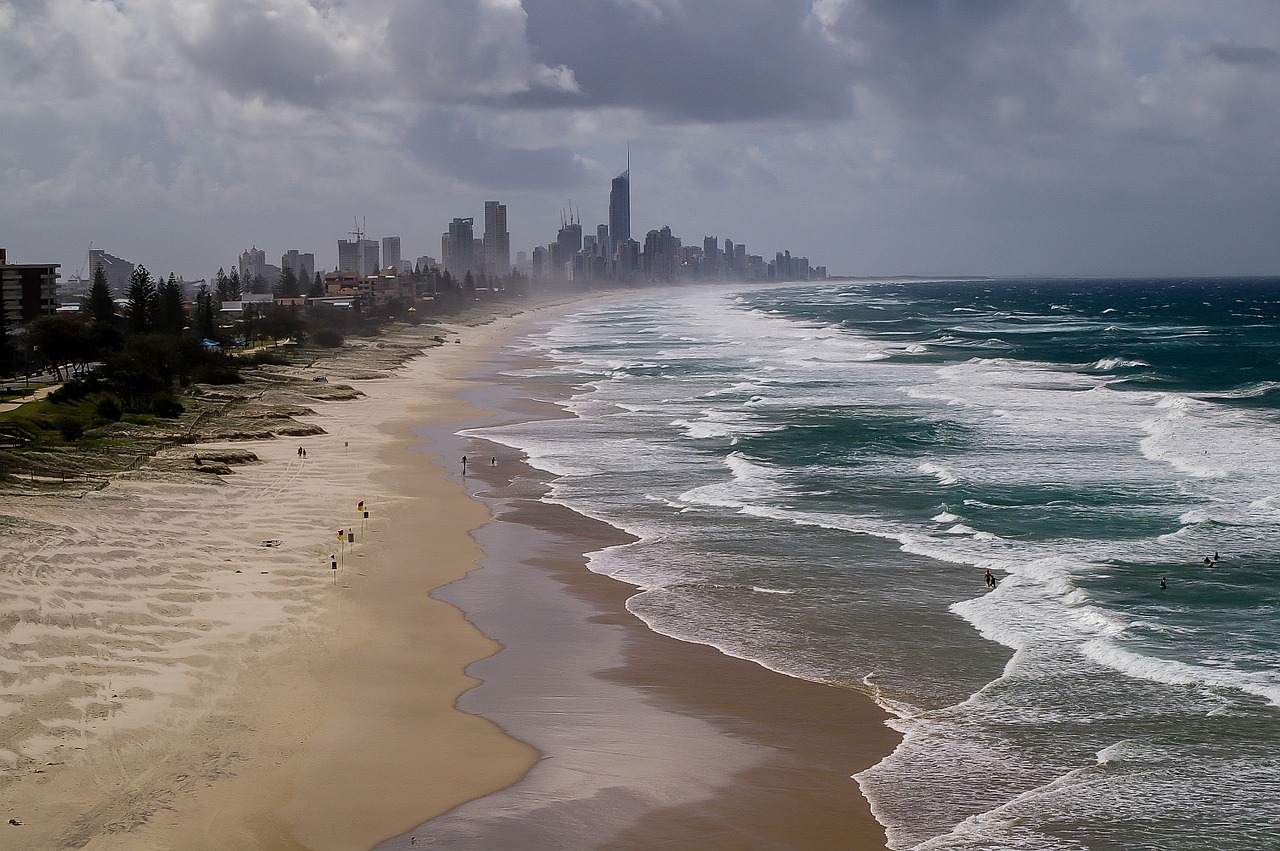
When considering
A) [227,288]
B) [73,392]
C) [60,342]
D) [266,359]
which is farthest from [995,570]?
[227,288]

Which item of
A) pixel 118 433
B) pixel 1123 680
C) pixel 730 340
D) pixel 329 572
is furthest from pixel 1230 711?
pixel 730 340

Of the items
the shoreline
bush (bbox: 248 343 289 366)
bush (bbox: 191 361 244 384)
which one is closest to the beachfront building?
bush (bbox: 248 343 289 366)

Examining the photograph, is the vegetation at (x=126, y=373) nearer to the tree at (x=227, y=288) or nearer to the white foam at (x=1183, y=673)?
the white foam at (x=1183, y=673)

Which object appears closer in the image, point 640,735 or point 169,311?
point 640,735

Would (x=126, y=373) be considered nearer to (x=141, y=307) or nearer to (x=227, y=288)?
(x=141, y=307)

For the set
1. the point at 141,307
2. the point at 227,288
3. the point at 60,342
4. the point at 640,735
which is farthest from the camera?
the point at 227,288

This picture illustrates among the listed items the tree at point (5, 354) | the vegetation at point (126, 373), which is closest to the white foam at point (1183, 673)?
the vegetation at point (126, 373)
